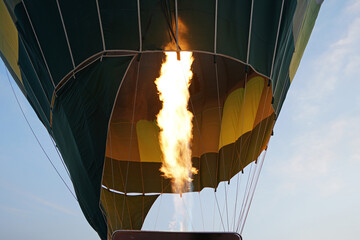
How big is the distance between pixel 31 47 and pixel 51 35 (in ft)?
1.64

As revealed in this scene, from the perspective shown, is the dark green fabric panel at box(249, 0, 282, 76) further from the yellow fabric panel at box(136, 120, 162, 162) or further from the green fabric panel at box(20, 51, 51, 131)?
the green fabric panel at box(20, 51, 51, 131)

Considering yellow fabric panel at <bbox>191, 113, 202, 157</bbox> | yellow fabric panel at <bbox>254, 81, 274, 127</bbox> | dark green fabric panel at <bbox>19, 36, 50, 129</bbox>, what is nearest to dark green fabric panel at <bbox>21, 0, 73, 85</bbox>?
dark green fabric panel at <bbox>19, 36, 50, 129</bbox>

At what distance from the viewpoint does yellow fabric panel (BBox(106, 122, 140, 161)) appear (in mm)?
7516

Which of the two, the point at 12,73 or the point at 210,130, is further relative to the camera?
the point at 210,130

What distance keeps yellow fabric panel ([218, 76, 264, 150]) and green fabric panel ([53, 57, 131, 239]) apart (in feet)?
7.51

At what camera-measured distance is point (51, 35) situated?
17.9ft

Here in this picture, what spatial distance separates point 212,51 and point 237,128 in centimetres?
239

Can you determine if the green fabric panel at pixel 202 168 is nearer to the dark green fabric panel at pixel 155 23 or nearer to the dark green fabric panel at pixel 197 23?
the dark green fabric panel at pixel 197 23

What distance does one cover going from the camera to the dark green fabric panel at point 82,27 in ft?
16.9

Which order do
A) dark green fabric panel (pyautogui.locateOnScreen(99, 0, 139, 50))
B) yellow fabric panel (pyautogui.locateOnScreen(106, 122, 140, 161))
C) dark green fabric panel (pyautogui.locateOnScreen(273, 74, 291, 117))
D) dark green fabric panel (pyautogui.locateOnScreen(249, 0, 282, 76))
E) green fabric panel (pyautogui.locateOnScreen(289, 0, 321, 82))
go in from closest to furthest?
dark green fabric panel (pyautogui.locateOnScreen(99, 0, 139, 50)) → dark green fabric panel (pyautogui.locateOnScreen(249, 0, 282, 76)) → dark green fabric panel (pyautogui.locateOnScreen(273, 74, 291, 117)) → green fabric panel (pyautogui.locateOnScreen(289, 0, 321, 82)) → yellow fabric panel (pyautogui.locateOnScreen(106, 122, 140, 161))

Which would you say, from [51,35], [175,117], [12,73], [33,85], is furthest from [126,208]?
[51,35]

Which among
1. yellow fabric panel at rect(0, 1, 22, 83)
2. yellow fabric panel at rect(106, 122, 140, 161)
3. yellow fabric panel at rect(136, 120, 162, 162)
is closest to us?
yellow fabric panel at rect(0, 1, 22, 83)

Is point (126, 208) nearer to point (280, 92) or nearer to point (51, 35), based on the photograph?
point (280, 92)

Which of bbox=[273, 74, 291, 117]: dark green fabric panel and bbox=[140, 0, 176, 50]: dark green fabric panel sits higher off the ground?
bbox=[273, 74, 291, 117]: dark green fabric panel
